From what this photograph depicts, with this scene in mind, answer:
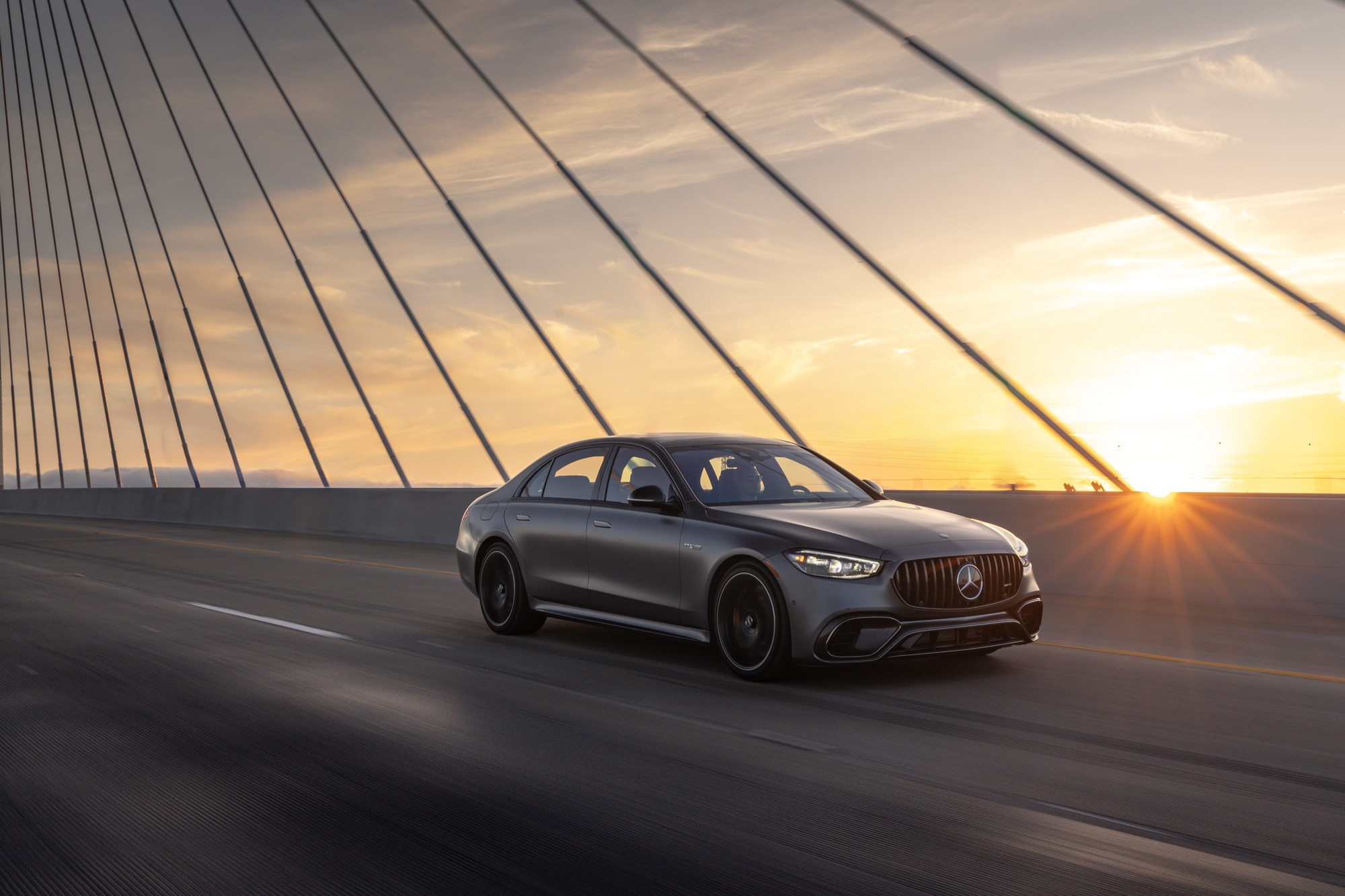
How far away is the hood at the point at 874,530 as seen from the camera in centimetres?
689

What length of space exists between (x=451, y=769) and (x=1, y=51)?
4706 cm

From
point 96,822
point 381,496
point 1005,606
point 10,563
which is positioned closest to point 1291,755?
point 1005,606

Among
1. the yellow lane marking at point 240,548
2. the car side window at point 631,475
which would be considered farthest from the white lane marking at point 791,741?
the yellow lane marking at point 240,548

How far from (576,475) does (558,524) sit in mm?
422

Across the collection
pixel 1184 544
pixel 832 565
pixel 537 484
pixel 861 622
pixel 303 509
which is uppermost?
pixel 537 484

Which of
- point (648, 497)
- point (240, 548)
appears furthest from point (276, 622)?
point (240, 548)

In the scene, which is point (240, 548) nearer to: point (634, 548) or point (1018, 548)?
point (634, 548)

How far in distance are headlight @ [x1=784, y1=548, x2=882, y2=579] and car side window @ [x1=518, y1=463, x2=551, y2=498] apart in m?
2.94

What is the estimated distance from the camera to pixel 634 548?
Result: 8.05 m

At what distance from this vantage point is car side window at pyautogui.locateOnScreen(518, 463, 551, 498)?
935cm

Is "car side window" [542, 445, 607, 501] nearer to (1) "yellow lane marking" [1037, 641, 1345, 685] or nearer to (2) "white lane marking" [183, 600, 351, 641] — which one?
(2) "white lane marking" [183, 600, 351, 641]

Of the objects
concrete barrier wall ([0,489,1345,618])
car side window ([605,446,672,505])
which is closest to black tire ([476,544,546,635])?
car side window ([605,446,672,505])

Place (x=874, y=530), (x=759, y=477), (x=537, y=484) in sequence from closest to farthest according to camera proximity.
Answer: (x=874, y=530)
(x=759, y=477)
(x=537, y=484)

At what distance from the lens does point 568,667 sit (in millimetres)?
7844
